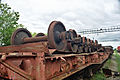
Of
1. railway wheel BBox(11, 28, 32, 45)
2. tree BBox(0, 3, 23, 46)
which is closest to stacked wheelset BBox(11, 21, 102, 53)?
railway wheel BBox(11, 28, 32, 45)

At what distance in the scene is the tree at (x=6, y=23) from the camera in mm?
10445

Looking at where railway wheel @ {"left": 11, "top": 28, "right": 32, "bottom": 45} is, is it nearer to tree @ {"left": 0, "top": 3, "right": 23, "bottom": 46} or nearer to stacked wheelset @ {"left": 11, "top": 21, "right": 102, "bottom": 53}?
stacked wheelset @ {"left": 11, "top": 21, "right": 102, "bottom": 53}

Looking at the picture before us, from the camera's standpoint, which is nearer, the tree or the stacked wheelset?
the stacked wheelset

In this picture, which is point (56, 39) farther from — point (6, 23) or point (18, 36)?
point (6, 23)

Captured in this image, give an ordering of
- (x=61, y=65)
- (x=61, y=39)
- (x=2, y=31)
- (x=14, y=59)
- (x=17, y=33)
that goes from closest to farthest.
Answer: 1. (x=14, y=59)
2. (x=61, y=65)
3. (x=61, y=39)
4. (x=17, y=33)
5. (x=2, y=31)

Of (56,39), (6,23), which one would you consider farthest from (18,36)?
(6,23)

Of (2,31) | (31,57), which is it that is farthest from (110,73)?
(2,31)

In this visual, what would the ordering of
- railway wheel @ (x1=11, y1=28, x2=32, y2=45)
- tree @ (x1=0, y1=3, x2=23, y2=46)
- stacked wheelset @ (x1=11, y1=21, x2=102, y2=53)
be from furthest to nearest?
tree @ (x1=0, y1=3, x2=23, y2=46), railway wheel @ (x1=11, y1=28, x2=32, y2=45), stacked wheelset @ (x1=11, y1=21, x2=102, y2=53)

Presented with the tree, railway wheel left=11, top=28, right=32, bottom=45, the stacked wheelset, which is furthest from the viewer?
the tree

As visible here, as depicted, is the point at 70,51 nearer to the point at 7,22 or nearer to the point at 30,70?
the point at 30,70

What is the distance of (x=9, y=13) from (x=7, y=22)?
1.08 meters

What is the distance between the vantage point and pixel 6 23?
11.2 m

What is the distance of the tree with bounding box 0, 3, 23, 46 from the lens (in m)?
10.4

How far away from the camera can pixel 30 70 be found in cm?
220
